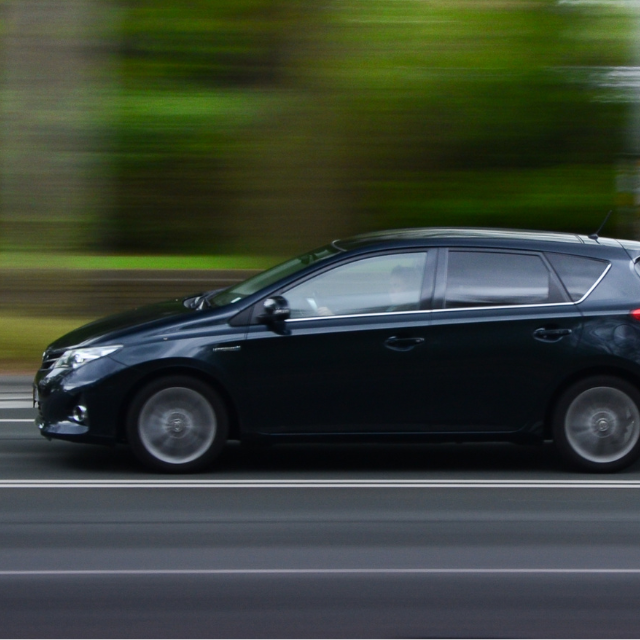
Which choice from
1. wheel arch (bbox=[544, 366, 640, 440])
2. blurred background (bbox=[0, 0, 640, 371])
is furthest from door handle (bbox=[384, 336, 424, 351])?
blurred background (bbox=[0, 0, 640, 371])

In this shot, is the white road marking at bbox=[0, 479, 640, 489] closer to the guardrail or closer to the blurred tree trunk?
the guardrail

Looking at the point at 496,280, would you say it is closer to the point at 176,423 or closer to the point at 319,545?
the point at 176,423

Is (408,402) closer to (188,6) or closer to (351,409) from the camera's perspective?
Result: (351,409)

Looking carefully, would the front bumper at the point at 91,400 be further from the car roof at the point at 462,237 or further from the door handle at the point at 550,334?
the door handle at the point at 550,334

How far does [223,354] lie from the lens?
22.7ft

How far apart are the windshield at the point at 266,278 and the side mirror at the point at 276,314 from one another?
0.20 metres

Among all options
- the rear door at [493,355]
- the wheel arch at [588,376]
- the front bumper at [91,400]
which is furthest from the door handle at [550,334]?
the front bumper at [91,400]

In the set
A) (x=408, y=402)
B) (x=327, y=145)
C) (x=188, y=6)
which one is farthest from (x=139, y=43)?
(x=408, y=402)

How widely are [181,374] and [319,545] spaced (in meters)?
1.72

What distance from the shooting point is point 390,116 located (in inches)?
582

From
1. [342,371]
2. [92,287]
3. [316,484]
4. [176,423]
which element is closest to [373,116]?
[92,287]

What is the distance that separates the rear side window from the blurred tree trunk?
7.61 m

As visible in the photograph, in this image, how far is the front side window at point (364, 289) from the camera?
23.1ft

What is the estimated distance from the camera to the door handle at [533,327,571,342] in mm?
7008
